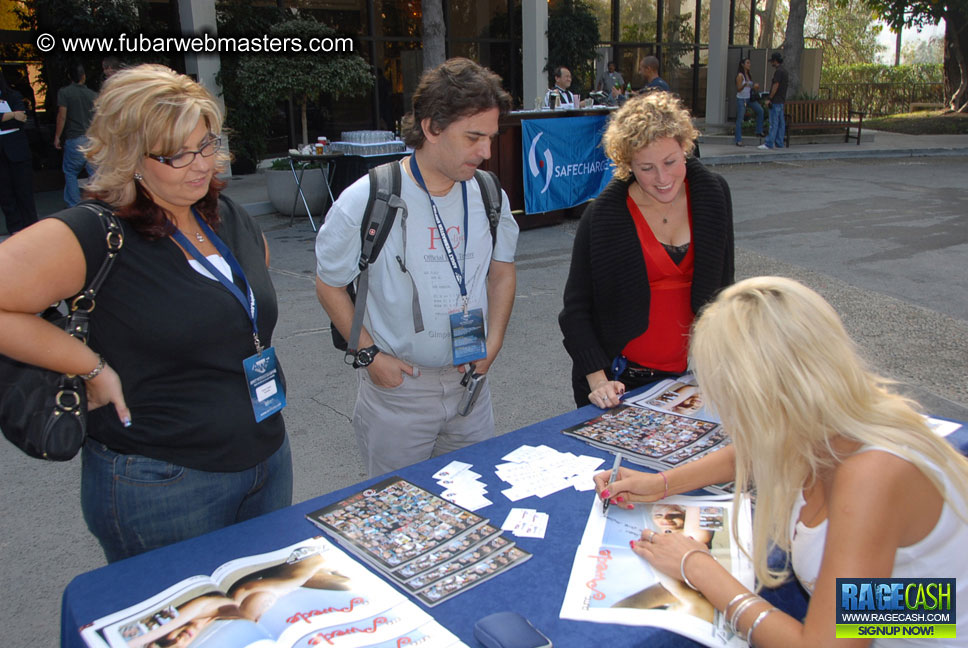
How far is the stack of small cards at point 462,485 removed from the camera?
74.8 inches

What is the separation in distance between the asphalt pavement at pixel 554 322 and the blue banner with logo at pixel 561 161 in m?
0.45

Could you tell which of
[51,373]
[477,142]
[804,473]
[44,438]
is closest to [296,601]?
[44,438]

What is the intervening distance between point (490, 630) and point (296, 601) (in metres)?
0.42

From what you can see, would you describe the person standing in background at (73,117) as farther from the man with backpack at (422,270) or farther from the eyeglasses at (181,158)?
the eyeglasses at (181,158)

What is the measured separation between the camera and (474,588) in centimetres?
157

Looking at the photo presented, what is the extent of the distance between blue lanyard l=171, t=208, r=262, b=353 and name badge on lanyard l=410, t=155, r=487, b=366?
0.67m

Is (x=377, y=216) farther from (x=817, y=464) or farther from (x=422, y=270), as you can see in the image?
(x=817, y=464)

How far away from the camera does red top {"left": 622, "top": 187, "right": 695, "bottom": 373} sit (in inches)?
104

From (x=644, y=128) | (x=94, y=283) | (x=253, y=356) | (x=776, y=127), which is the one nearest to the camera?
(x=94, y=283)

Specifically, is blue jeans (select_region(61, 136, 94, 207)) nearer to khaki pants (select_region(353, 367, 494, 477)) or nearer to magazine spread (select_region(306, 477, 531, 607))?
khaki pants (select_region(353, 367, 494, 477))

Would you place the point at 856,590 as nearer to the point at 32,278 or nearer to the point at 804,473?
the point at 804,473

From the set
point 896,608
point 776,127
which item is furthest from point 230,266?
point 776,127

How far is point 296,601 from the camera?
151 centimetres

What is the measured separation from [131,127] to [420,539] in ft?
3.90
